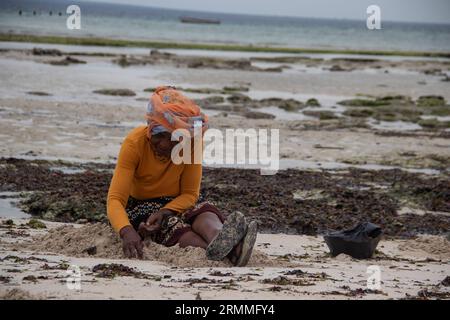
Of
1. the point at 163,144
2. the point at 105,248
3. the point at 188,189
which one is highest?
the point at 163,144

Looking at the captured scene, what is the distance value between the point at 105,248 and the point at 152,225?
383mm

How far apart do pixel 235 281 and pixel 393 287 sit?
100 centimetres

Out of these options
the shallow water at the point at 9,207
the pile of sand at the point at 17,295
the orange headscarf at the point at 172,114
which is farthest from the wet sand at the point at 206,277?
the shallow water at the point at 9,207

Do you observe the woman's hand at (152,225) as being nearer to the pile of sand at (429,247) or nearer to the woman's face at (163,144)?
the woman's face at (163,144)

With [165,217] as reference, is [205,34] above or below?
above

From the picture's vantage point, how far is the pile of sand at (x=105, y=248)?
6109 millimetres

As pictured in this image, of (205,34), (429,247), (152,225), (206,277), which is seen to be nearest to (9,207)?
(152,225)

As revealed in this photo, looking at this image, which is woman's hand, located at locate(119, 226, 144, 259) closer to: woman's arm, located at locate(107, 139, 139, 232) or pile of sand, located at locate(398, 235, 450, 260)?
woman's arm, located at locate(107, 139, 139, 232)

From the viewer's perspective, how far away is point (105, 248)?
6.43 m

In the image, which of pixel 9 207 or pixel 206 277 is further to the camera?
pixel 9 207

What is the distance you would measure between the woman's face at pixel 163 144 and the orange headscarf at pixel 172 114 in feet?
0.19

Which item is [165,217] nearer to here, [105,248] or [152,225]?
[152,225]
